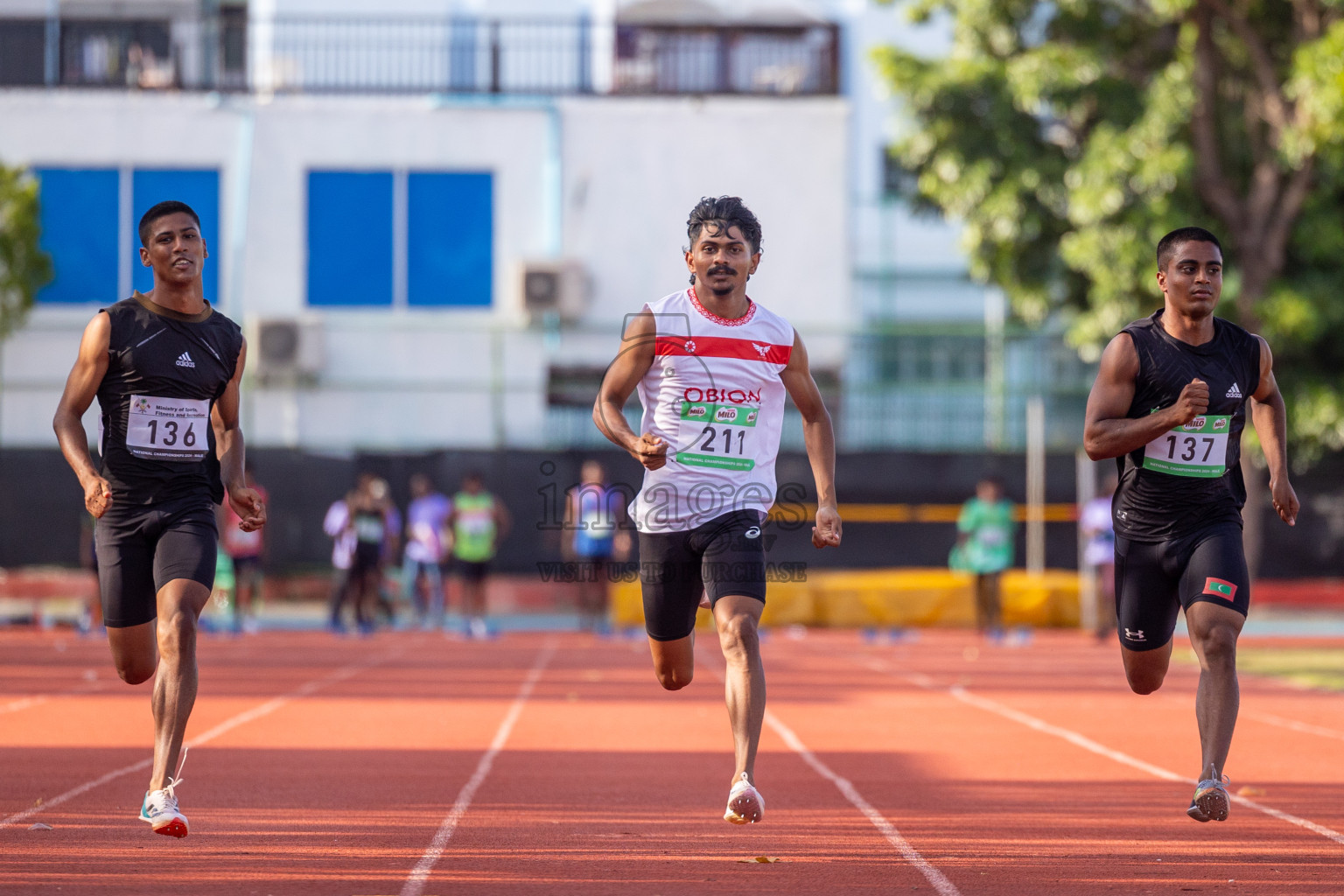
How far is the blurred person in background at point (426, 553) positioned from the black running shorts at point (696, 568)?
14.6 meters

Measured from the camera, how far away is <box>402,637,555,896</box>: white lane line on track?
5.40 m

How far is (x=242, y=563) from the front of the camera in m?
20.0

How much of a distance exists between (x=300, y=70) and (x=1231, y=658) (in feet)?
80.2

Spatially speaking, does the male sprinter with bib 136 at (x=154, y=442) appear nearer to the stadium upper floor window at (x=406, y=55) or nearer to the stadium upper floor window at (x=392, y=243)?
the stadium upper floor window at (x=392, y=243)

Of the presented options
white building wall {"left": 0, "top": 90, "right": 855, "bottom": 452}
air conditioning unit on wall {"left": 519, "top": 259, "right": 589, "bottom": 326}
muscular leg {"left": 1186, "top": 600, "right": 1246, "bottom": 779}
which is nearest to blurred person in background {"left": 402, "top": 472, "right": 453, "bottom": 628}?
white building wall {"left": 0, "top": 90, "right": 855, "bottom": 452}

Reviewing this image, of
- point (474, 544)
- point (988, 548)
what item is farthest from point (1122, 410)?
point (474, 544)

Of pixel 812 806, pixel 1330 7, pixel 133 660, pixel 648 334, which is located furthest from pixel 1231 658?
pixel 1330 7

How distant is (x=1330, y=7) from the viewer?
67.6ft

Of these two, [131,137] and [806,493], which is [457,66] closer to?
[131,137]

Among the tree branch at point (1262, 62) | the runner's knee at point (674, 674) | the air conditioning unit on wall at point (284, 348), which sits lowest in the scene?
the runner's knee at point (674, 674)

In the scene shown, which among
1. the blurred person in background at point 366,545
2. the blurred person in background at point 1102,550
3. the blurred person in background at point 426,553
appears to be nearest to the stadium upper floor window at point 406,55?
the blurred person in background at point 426,553

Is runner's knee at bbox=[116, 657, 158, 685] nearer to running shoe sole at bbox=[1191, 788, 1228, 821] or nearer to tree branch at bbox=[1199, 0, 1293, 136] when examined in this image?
running shoe sole at bbox=[1191, 788, 1228, 821]

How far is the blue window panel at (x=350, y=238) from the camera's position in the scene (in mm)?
27203

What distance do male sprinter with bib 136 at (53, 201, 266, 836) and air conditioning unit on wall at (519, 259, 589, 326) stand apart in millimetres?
20251
